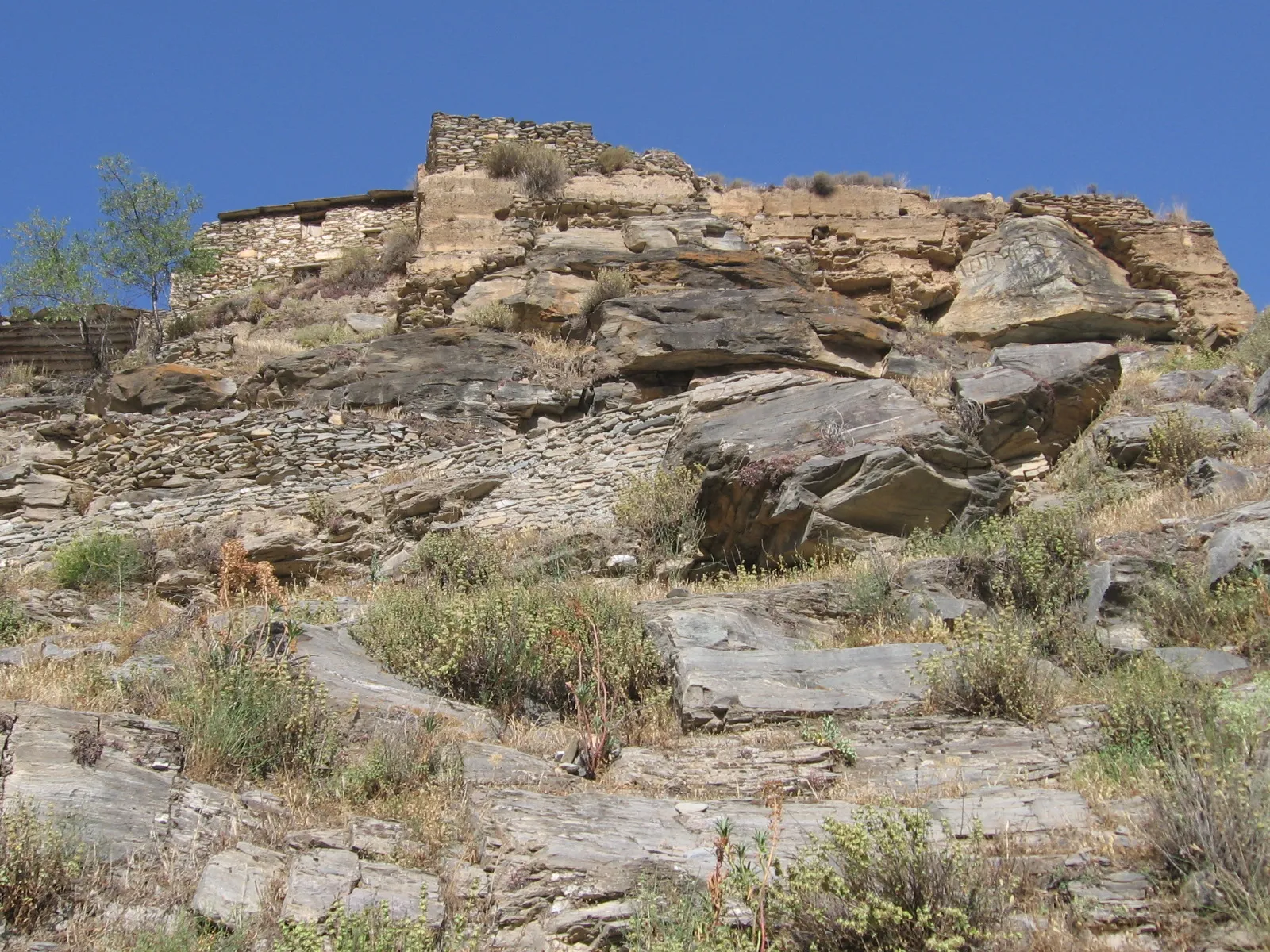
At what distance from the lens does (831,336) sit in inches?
532

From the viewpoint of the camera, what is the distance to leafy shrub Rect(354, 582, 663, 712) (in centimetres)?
650

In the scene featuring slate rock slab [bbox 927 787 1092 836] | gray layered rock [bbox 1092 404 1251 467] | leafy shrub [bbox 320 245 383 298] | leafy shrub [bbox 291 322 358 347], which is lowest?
slate rock slab [bbox 927 787 1092 836]

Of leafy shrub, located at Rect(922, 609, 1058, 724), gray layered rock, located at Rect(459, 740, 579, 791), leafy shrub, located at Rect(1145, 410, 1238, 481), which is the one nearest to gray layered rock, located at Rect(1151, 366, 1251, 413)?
leafy shrub, located at Rect(1145, 410, 1238, 481)

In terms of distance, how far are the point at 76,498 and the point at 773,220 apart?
1065cm

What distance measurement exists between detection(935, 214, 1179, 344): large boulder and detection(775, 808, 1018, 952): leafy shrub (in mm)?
12472

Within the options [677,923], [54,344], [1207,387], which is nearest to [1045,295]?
[1207,387]

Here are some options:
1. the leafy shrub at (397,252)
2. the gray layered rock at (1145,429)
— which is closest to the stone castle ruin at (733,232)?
the leafy shrub at (397,252)

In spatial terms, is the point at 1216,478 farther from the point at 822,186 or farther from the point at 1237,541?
the point at 822,186

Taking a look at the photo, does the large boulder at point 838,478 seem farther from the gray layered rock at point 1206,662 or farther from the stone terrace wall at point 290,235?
the stone terrace wall at point 290,235

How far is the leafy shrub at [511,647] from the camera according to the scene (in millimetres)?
6500

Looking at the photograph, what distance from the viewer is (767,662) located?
6434 millimetres

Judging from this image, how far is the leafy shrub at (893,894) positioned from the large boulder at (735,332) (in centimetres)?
920

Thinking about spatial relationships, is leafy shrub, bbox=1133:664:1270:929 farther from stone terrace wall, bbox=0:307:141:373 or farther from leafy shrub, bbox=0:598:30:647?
stone terrace wall, bbox=0:307:141:373

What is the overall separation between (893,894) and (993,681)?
7.15 ft
